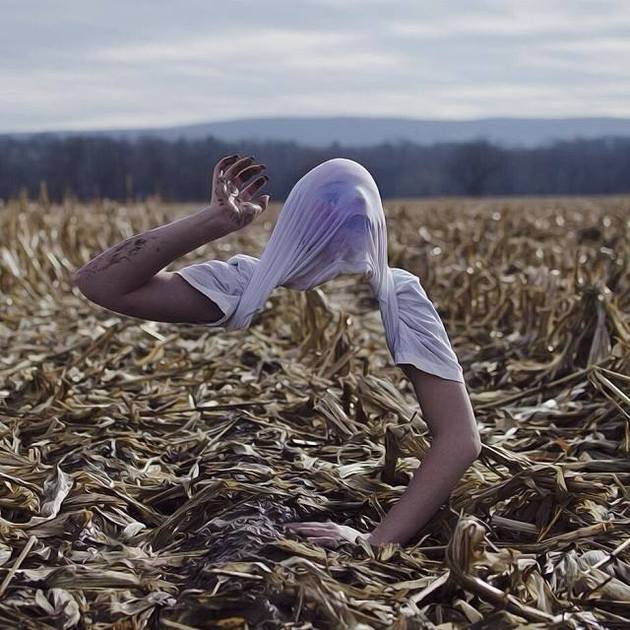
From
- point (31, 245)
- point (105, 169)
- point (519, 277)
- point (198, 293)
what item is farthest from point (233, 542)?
point (105, 169)

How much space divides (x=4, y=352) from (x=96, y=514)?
2531mm

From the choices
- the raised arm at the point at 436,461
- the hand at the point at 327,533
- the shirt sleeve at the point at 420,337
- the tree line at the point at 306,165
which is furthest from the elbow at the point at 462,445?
the tree line at the point at 306,165

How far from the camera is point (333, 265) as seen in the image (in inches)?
106

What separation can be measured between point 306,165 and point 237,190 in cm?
5426

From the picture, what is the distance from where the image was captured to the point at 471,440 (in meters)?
2.75

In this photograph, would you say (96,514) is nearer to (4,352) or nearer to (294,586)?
(294,586)

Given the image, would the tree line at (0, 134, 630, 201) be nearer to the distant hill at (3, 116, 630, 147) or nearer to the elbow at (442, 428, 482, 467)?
the elbow at (442, 428, 482, 467)

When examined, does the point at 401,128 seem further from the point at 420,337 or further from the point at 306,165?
the point at 420,337

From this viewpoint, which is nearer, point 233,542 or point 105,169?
point 233,542

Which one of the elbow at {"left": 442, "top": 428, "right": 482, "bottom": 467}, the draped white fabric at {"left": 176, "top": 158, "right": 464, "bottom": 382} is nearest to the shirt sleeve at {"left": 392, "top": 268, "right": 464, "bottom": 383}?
the draped white fabric at {"left": 176, "top": 158, "right": 464, "bottom": 382}

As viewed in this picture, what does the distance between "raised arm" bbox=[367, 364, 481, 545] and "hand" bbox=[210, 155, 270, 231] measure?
535 millimetres

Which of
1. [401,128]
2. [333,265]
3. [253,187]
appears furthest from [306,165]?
[401,128]

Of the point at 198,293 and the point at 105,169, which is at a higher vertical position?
the point at 198,293

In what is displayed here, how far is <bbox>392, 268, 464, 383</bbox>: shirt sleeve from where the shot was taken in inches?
108
